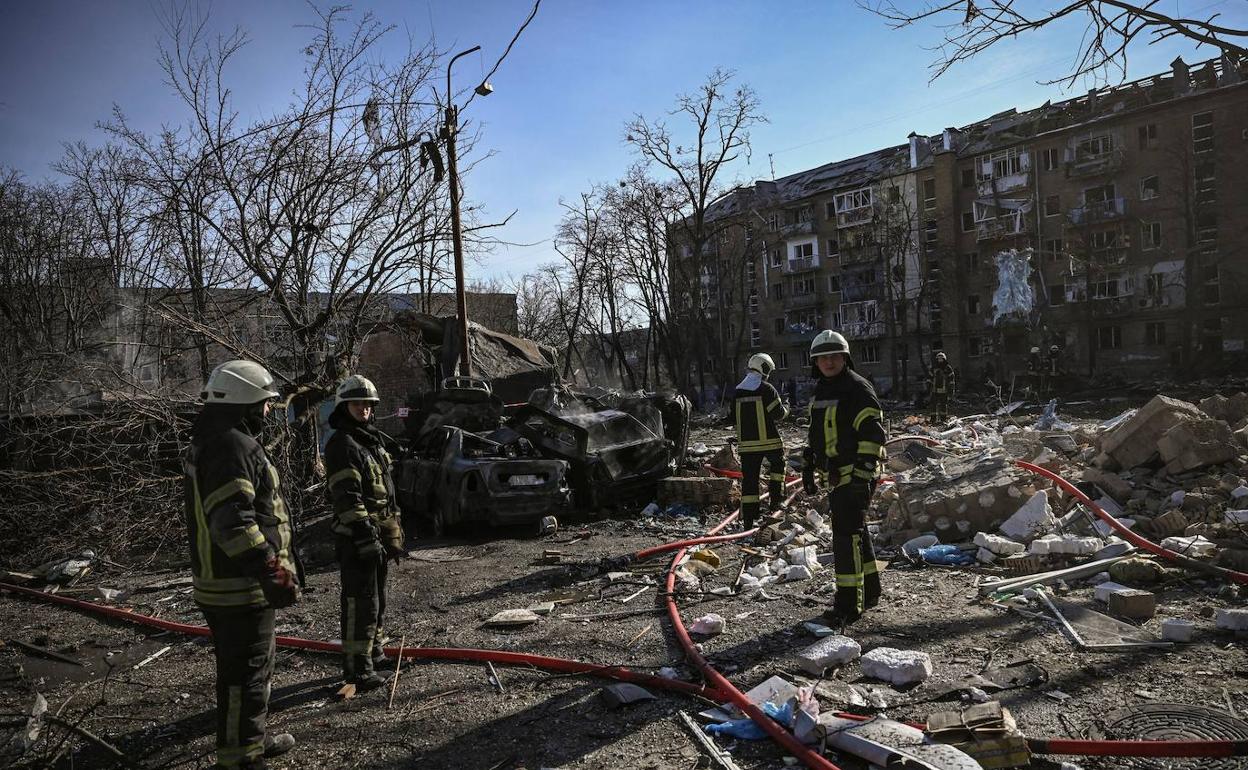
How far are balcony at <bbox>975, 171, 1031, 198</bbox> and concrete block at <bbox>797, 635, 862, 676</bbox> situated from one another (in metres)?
41.5

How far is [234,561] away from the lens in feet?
10.5

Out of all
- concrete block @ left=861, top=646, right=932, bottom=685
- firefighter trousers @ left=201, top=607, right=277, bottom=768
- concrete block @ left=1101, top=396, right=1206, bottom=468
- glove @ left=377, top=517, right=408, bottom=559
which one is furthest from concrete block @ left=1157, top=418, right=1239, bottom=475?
firefighter trousers @ left=201, top=607, right=277, bottom=768

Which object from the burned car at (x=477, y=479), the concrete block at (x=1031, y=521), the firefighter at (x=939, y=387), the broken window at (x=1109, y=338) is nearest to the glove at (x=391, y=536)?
the burned car at (x=477, y=479)

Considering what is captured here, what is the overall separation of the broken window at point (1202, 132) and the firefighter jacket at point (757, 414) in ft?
122

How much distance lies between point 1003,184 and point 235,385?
43673 mm

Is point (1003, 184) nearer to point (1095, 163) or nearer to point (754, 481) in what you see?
point (1095, 163)

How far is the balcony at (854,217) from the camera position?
147 feet

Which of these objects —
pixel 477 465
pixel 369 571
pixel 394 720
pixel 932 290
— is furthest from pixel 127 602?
pixel 932 290

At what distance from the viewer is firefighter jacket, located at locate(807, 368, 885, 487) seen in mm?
4934

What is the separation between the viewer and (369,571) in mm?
4398

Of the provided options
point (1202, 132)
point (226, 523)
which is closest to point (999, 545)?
point (226, 523)

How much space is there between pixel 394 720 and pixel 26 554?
7.38 meters

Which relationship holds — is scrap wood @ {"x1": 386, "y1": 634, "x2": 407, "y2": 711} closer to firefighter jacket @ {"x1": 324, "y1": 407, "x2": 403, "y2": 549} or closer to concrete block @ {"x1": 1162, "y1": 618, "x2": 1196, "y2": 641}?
firefighter jacket @ {"x1": 324, "y1": 407, "x2": 403, "y2": 549}

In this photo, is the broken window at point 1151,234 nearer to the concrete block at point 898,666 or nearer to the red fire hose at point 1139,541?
the red fire hose at point 1139,541
